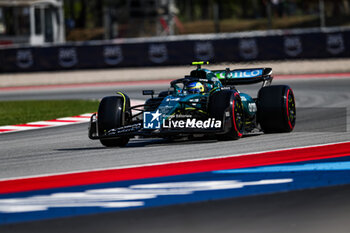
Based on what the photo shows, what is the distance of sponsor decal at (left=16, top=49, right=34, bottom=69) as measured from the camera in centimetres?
3009

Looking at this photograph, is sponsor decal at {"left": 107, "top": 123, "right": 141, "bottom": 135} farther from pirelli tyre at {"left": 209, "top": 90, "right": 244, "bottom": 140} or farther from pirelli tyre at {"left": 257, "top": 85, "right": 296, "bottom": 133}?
pirelli tyre at {"left": 257, "top": 85, "right": 296, "bottom": 133}

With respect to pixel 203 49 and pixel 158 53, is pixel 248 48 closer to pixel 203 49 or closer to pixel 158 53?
pixel 203 49

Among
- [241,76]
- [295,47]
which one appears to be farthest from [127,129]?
[295,47]

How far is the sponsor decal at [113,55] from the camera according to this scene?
29398 mm

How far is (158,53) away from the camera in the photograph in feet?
95.2

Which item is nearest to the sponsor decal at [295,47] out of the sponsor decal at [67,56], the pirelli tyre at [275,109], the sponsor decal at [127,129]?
the sponsor decal at [67,56]

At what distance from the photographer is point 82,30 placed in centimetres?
5494

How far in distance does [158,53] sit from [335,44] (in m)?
7.50

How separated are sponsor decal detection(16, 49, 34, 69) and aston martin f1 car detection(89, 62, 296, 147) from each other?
20.0 metres

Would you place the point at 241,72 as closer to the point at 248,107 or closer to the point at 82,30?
the point at 248,107

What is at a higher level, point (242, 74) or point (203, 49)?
point (203, 49)

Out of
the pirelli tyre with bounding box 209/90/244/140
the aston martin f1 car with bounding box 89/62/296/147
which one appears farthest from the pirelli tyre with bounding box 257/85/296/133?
the pirelli tyre with bounding box 209/90/244/140

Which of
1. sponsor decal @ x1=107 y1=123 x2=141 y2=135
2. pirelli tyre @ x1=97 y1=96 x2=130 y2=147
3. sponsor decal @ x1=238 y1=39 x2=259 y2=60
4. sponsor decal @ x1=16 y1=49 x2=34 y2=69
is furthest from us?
sponsor decal @ x1=16 y1=49 x2=34 y2=69

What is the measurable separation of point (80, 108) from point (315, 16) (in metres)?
28.8
